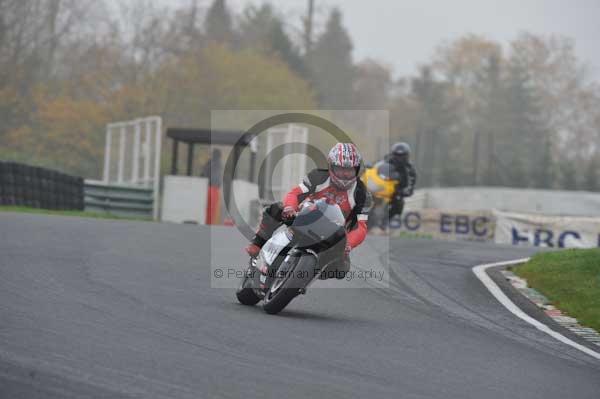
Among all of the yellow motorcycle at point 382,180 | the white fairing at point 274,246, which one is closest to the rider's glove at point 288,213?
the white fairing at point 274,246

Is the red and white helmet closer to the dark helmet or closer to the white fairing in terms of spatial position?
the white fairing

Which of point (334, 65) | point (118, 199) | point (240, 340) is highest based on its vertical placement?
point (334, 65)

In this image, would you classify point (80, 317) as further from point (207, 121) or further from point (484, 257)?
point (207, 121)

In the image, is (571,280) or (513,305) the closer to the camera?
(513,305)

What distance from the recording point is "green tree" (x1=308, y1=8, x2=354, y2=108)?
9256 cm

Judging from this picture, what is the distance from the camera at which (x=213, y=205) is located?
90.1 feet

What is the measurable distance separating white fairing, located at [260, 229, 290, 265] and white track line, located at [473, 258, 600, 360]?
2.44 metres

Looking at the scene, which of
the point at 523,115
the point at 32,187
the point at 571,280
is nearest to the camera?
the point at 571,280

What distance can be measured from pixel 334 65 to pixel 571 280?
277 ft

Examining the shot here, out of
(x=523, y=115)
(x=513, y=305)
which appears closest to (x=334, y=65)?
(x=523, y=115)

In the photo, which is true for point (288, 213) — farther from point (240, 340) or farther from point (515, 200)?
point (515, 200)

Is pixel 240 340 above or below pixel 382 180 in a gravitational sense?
below

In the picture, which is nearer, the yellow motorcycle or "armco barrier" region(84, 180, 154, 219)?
the yellow motorcycle

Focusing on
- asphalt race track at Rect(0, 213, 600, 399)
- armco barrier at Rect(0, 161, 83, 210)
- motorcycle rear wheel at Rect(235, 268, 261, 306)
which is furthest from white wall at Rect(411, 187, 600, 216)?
motorcycle rear wheel at Rect(235, 268, 261, 306)
